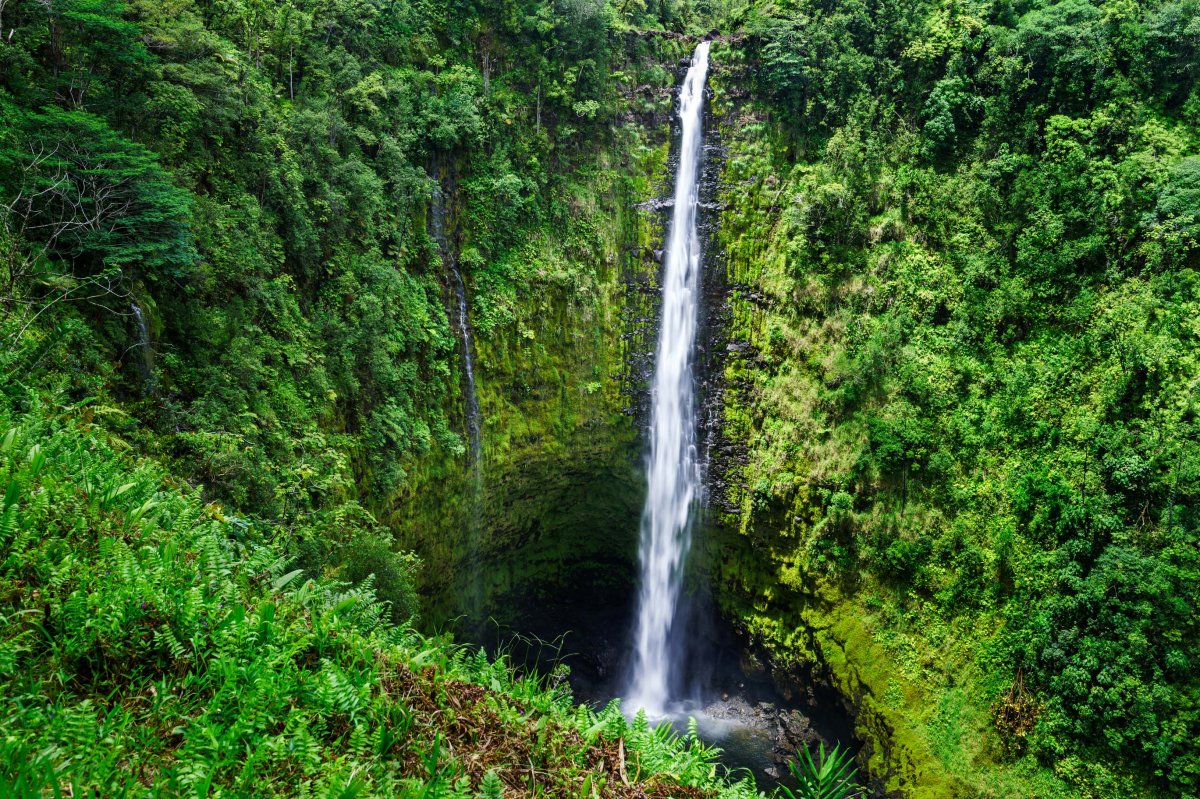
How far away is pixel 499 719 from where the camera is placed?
3094 millimetres

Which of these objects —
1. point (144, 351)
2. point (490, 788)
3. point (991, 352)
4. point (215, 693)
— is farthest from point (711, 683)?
point (215, 693)

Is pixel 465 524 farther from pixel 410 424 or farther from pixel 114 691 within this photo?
pixel 114 691

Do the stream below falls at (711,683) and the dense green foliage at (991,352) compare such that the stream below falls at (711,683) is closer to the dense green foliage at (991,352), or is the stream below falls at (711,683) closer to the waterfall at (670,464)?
the waterfall at (670,464)

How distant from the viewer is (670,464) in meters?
16.8

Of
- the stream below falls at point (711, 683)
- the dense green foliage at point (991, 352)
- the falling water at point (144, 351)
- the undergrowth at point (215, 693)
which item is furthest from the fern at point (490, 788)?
the dense green foliage at point (991, 352)

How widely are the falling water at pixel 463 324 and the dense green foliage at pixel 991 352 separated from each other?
6.87 metres

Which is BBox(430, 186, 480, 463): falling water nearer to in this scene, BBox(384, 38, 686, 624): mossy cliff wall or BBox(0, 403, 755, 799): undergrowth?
BBox(384, 38, 686, 624): mossy cliff wall

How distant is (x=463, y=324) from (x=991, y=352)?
11.8 m

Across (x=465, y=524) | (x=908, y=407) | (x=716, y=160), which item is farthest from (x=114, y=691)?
(x=716, y=160)

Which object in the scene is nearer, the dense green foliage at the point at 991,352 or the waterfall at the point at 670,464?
the dense green foliage at the point at 991,352

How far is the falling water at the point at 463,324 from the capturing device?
588 inches

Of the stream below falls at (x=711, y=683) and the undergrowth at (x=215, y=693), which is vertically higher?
the undergrowth at (x=215, y=693)

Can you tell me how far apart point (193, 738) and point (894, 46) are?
19.4 metres

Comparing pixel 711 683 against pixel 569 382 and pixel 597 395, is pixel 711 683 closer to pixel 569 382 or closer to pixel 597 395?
pixel 597 395
